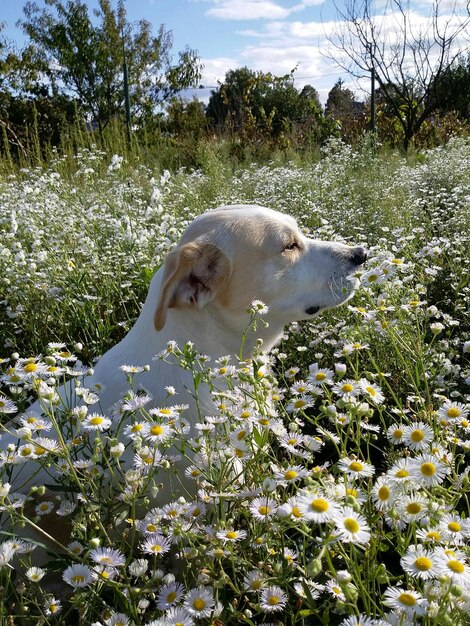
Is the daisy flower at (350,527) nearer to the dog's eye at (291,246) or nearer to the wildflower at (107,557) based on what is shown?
the wildflower at (107,557)

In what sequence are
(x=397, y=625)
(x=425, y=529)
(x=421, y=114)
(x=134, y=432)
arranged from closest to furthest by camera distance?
(x=397, y=625), (x=425, y=529), (x=134, y=432), (x=421, y=114)

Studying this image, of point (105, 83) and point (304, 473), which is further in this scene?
point (105, 83)

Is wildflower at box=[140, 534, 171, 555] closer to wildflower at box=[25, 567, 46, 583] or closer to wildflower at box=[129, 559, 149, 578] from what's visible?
wildflower at box=[129, 559, 149, 578]

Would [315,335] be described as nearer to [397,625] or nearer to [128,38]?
[397,625]

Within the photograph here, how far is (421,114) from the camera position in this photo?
55.7ft

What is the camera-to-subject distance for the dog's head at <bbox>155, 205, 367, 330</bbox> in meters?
2.50

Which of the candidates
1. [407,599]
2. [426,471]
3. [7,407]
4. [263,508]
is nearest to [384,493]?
[426,471]

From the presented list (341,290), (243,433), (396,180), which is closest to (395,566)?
(243,433)

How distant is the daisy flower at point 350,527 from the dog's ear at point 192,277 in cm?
138

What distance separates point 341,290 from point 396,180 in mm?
5496

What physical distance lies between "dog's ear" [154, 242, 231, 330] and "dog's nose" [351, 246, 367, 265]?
755mm

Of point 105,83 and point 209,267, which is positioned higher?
point 105,83

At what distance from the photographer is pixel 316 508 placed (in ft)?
3.59

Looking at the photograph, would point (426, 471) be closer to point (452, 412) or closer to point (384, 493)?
point (384, 493)
